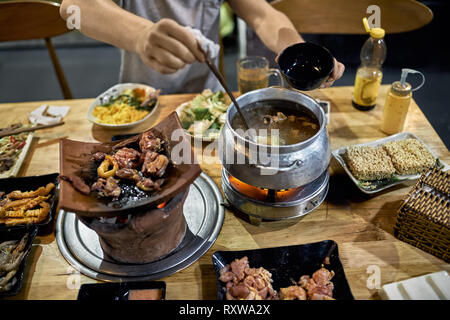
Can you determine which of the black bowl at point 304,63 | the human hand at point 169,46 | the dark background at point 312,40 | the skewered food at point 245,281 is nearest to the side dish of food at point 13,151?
the human hand at point 169,46

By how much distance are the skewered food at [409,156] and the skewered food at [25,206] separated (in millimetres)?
1720

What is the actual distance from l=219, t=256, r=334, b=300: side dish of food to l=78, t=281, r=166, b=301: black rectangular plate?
271mm

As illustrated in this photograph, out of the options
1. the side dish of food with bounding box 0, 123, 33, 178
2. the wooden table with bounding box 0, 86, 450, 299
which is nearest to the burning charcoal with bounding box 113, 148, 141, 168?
the wooden table with bounding box 0, 86, 450, 299

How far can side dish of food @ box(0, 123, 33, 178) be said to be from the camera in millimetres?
1966

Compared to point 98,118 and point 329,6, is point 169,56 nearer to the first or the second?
point 98,118

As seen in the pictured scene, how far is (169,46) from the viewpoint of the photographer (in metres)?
1.46

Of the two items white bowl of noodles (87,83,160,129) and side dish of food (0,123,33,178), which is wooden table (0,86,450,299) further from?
white bowl of noodles (87,83,160,129)

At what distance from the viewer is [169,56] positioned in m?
1.50

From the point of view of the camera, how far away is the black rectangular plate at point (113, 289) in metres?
1.37

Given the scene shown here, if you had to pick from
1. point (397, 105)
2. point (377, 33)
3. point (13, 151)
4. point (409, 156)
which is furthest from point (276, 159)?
point (13, 151)

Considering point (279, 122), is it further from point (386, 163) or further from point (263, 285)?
point (263, 285)

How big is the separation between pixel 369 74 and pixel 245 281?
1483 mm
